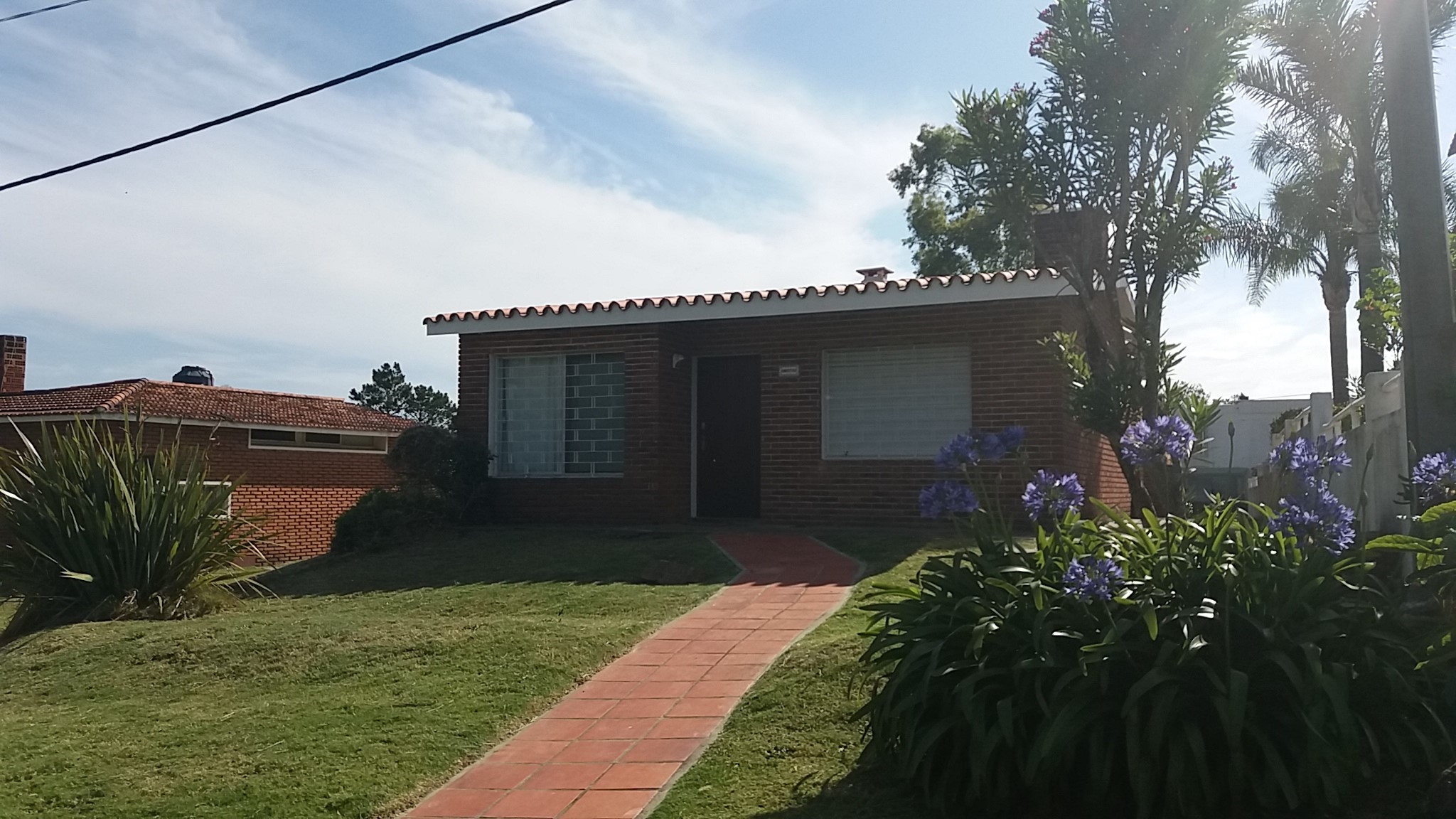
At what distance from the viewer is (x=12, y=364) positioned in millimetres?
26906

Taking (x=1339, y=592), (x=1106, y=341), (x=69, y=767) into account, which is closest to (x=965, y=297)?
(x=1106, y=341)

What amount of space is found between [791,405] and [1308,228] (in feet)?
58.4

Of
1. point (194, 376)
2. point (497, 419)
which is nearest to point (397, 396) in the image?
point (194, 376)

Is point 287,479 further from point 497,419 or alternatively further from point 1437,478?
point 1437,478

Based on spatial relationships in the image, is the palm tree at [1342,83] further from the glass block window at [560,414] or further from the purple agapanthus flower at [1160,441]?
the purple agapanthus flower at [1160,441]

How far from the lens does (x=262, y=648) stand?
27.4 ft

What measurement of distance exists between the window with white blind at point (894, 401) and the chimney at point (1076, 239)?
240 inches

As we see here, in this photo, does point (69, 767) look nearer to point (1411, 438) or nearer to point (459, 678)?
point (459, 678)

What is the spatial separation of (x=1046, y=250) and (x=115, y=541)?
26.0ft

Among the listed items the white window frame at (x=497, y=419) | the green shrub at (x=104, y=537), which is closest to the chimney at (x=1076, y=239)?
the green shrub at (x=104, y=537)

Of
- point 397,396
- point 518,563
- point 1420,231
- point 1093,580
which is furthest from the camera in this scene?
point 397,396

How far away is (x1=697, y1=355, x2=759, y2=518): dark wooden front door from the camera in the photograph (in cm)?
1466

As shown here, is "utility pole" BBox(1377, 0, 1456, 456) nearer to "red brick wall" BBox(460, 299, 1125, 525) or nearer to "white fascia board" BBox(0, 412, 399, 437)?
"red brick wall" BBox(460, 299, 1125, 525)

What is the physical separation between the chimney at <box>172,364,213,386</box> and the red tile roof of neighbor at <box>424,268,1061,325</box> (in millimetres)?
16498
